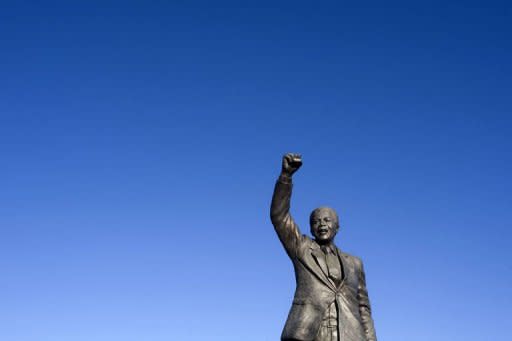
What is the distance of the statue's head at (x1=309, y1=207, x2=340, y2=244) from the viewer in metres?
13.8

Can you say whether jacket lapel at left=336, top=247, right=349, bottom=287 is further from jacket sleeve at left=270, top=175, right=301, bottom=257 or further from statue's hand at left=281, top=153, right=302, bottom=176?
statue's hand at left=281, top=153, right=302, bottom=176

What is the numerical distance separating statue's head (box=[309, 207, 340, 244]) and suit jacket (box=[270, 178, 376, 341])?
0.61 feet

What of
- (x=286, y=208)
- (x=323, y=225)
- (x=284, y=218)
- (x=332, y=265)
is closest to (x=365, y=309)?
(x=332, y=265)

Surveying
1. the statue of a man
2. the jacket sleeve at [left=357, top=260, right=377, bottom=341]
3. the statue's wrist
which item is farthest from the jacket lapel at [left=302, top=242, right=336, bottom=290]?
the statue's wrist

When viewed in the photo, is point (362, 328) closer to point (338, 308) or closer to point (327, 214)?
point (338, 308)

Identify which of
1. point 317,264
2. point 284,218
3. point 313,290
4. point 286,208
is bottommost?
point 313,290

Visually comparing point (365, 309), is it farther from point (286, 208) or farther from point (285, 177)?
point (285, 177)

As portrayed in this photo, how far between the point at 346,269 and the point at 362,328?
3.42 ft

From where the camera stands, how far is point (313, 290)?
13.0 metres

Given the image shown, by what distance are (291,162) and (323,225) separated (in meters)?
1.46

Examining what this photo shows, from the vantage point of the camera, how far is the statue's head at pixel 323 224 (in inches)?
542

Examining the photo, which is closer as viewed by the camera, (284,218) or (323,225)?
(284,218)

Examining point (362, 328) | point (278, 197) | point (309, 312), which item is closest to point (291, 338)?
point (309, 312)

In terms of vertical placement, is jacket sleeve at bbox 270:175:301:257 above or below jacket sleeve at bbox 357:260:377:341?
above
